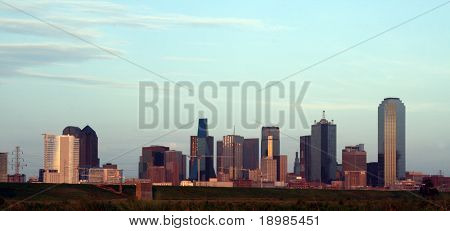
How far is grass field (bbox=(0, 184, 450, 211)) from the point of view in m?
74.0

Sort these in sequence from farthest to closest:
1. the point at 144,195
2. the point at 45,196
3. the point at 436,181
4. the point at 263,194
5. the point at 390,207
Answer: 1. the point at 436,181
2. the point at 263,194
3. the point at 45,196
4. the point at 144,195
5. the point at 390,207

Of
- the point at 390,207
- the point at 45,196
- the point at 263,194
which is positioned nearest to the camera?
the point at 390,207

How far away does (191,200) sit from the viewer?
9688 cm

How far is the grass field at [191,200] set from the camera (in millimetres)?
73963
